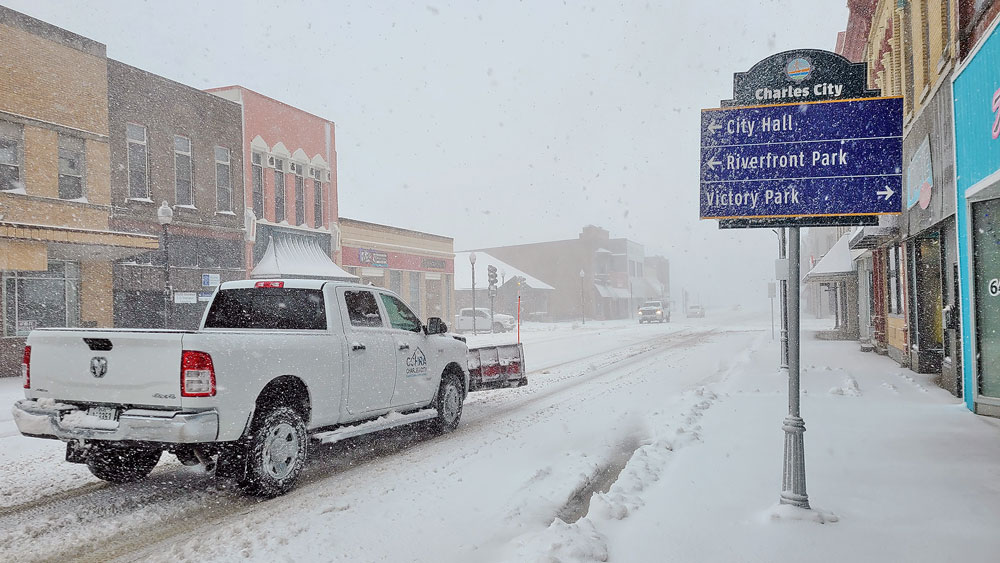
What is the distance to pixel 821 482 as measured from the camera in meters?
5.80

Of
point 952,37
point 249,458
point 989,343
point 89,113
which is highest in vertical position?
point 89,113

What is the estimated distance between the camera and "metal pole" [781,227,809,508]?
16.2 ft

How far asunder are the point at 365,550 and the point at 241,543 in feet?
2.93

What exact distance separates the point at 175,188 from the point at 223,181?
104 inches

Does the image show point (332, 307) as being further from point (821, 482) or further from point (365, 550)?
point (821, 482)

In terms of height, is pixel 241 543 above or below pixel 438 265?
below

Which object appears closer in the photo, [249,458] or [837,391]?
[249,458]

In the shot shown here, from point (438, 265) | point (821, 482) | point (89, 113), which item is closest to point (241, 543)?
point (821, 482)

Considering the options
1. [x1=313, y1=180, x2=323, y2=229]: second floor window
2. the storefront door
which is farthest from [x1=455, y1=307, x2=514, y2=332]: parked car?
the storefront door

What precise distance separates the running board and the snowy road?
33 cm

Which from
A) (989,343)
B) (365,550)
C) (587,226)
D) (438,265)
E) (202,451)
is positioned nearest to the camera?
(365,550)

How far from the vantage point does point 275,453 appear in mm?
5844

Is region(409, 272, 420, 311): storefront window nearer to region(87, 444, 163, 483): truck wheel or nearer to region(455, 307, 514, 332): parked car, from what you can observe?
region(455, 307, 514, 332): parked car

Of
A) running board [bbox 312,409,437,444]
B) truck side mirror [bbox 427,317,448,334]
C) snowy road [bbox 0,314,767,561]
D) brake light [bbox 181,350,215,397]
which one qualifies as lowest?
snowy road [bbox 0,314,767,561]
